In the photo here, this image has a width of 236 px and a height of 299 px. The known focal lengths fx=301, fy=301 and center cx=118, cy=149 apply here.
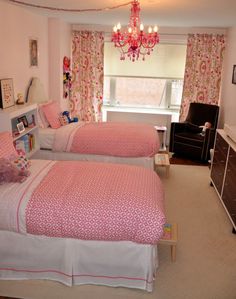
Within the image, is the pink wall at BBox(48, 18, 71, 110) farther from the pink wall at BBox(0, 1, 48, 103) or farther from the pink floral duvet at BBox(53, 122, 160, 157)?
the pink floral duvet at BBox(53, 122, 160, 157)

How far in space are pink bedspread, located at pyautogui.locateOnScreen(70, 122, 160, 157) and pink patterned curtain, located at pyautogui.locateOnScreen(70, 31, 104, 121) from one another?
2069 millimetres

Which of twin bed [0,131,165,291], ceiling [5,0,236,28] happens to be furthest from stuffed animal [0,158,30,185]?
ceiling [5,0,236,28]

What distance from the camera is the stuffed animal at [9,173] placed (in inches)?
98.3

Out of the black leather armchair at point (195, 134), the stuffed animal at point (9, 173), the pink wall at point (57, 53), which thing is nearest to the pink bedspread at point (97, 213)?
the stuffed animal at point (9, 173)

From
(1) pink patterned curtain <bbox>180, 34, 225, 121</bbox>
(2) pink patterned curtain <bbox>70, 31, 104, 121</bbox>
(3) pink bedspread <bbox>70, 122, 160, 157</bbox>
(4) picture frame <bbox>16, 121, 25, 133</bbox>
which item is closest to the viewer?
(4) picture frame <bbox>16, 121, 25, 133</bbox>

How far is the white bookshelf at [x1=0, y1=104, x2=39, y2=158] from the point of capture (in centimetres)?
335

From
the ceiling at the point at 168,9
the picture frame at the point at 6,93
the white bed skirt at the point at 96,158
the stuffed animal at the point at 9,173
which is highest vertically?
the ceiling at the point at 168,9

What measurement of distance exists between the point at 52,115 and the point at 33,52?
1.03 m

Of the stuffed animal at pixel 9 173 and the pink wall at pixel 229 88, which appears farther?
the pink wall at pixel 229 88

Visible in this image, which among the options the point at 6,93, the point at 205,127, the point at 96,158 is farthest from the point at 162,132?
the point at 6,93

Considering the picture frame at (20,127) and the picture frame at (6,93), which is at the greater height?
the picture frame at (6,93)

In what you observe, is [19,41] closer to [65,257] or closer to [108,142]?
[108,142]

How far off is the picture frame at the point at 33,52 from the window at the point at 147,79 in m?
1.91

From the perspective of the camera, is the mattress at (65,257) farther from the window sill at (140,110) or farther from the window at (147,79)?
the window at (147,79)
